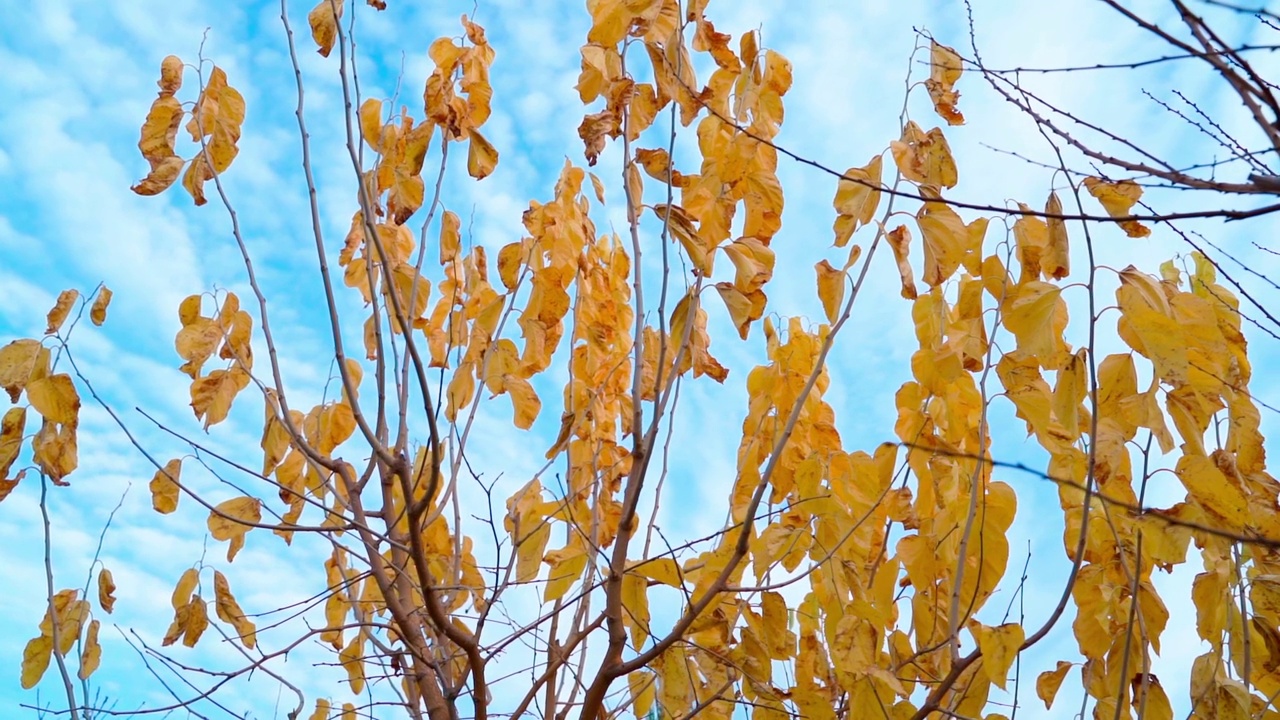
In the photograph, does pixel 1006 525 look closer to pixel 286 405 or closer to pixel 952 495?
pixel 952 495

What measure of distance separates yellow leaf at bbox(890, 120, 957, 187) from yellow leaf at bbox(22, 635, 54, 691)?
1.57 metres

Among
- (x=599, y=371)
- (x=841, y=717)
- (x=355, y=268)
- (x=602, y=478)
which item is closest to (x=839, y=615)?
(x=841, y=717)

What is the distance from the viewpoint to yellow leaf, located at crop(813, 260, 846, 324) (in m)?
1.39

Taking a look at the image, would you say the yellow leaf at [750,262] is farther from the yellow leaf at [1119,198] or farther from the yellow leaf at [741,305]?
the yellow leaf at [1119,198]

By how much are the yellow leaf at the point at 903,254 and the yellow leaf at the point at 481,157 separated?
619 millimetres

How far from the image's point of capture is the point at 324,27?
5.06ft

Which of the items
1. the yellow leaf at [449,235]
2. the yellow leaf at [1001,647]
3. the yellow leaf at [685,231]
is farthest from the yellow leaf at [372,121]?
the yellow leaf at [1001,647]

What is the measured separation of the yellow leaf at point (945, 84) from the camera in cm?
148

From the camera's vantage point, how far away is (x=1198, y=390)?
1328mm

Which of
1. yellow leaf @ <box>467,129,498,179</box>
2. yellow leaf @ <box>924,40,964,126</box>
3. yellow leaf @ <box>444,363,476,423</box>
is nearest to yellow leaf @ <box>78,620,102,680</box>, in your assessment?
yellow leaf @ <box>444,363,476,423</box>

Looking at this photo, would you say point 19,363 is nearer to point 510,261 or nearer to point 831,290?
point 510,261

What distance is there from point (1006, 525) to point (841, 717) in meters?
0.43

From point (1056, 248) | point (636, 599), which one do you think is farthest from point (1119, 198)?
point (636, 599)

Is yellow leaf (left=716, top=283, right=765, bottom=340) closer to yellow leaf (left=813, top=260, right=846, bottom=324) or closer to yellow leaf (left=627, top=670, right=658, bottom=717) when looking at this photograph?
yellow leaf (left=813, top=260, right=846, bottom=324)
